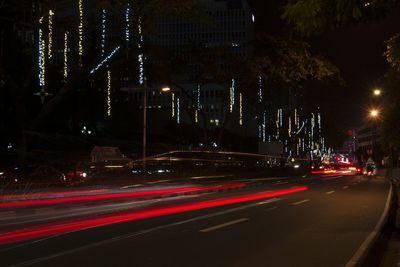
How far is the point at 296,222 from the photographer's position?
1675cm

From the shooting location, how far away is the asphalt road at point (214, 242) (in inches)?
411

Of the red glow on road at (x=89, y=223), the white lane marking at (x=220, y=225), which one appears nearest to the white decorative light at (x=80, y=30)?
the red glow on road at (x=89, y=223)

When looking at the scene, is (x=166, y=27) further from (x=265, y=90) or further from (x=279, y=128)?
(x=279, y=128)

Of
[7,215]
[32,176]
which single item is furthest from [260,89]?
[7,215]

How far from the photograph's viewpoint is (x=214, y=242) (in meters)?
12.7

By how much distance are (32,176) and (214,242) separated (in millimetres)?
22945

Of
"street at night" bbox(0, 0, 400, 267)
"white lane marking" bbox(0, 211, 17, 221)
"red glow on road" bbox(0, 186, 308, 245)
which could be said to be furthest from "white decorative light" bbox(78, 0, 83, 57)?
"white lane marking" bbox(0, 211, 17, 221)

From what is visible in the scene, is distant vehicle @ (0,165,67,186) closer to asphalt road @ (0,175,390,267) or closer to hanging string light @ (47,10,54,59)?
hanging string light @ (47,10,54,59)

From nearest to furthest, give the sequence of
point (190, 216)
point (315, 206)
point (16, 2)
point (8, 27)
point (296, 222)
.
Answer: point (296, 222)
point (190, 216)
point (315, 206)
point (16, 2)
point (8, 27)

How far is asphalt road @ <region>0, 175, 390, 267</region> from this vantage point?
10.4 metres

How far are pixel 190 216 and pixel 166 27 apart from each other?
34.3m

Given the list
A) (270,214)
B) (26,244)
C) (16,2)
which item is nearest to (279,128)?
(16,2)

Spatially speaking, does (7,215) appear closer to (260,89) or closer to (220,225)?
(220,225)

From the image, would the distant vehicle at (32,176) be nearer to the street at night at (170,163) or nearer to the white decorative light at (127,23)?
the street at night at (170,163)
